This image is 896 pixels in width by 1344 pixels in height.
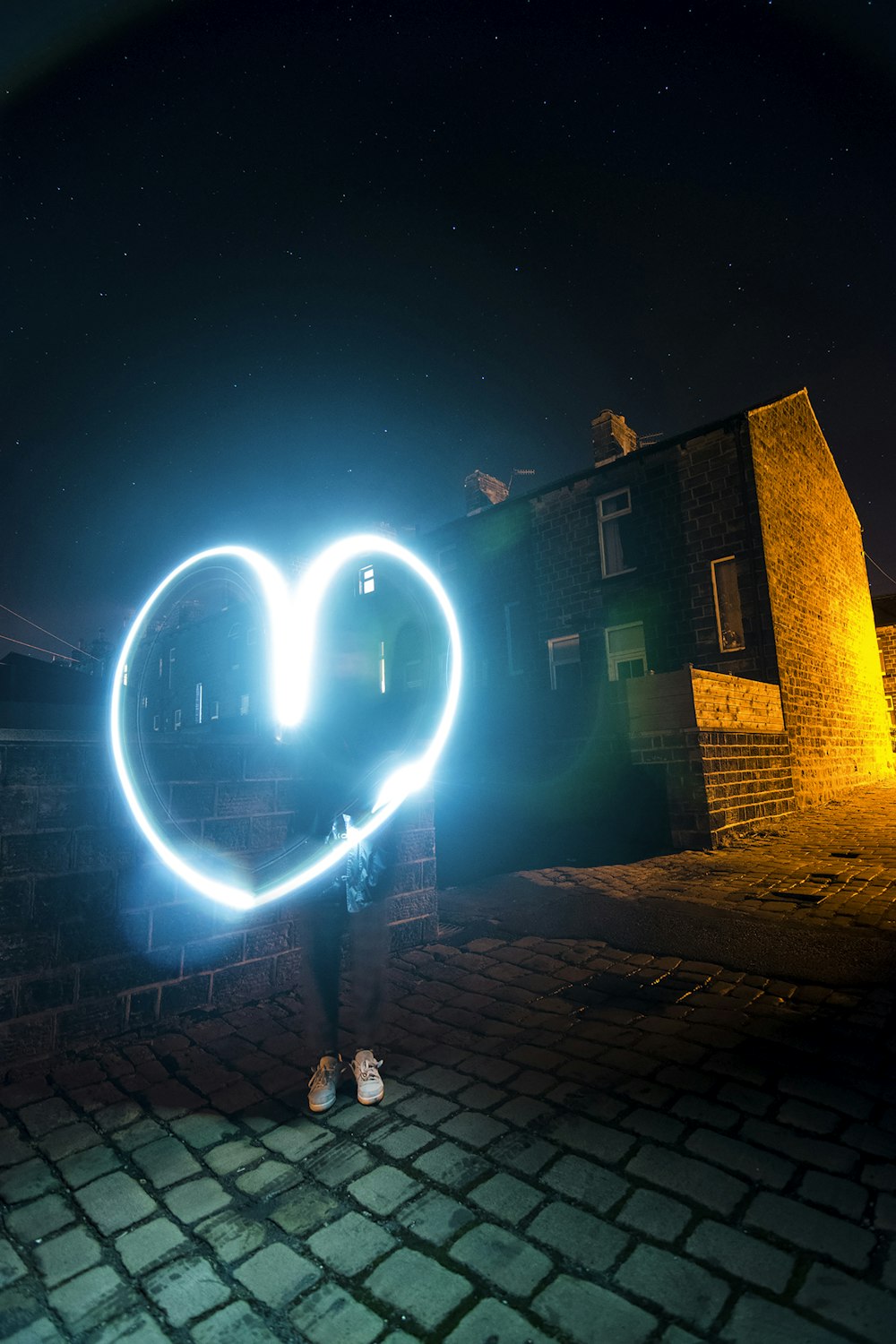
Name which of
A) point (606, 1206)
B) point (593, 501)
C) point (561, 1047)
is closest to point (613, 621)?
point (593, 501)

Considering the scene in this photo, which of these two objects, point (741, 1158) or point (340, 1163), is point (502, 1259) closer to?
point (340, 1163)

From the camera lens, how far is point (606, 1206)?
194 centimetres

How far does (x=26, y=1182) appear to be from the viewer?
223 cm

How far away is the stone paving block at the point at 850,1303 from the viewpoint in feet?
4.81

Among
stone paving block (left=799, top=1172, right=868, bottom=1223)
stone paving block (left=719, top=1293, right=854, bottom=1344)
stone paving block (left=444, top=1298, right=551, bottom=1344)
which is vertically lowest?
stone paving block (left=444, top=1298, right=551, bottom=1344)

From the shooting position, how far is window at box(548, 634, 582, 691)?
1742 cm

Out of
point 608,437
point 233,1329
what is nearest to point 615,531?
point 608,437

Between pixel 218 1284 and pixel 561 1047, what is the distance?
1744 millimetres

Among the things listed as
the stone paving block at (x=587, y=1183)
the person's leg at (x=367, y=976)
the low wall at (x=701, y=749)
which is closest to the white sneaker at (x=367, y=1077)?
the person's leg at (x=367, y=976)

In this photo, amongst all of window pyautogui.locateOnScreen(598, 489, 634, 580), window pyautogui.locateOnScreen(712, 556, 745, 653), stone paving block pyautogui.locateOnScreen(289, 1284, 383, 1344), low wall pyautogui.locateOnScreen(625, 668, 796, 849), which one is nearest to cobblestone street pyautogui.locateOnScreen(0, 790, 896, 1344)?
stone paving block pyautogui.locateOnScreen(289, 1284, 383, 1344)

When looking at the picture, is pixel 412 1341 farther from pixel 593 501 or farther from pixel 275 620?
pixel 593 501

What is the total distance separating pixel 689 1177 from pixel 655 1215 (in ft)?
0.73

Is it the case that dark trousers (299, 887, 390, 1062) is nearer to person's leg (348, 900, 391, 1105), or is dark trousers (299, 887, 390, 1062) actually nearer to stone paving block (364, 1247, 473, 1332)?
person's leg (348, 900, 391, 1105)

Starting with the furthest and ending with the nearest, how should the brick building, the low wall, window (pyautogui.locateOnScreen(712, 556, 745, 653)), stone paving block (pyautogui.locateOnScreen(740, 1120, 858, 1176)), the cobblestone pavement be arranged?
window (pyautogui.locateOnScreen(712, 556, 745, 653)) < the brick building < the low wall < the cobblestone pavement < stone paving block (pyautogui.locateOnScreen(740, 1120, 858, 1176))
